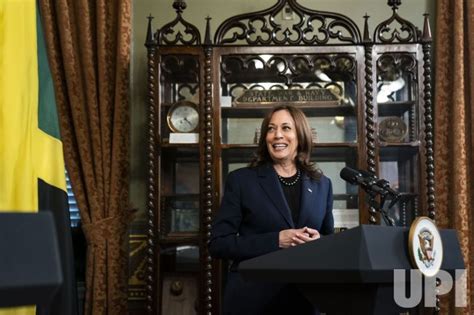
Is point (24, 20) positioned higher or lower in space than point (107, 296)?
higher

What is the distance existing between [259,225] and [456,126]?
1.48m

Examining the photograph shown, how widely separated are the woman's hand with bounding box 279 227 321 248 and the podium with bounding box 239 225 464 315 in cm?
41

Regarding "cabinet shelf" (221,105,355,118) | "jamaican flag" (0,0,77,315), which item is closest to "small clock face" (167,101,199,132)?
"cabinet shelf" (221,105,355,118)

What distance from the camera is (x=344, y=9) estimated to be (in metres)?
3.14

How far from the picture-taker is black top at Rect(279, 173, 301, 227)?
1.85 meters

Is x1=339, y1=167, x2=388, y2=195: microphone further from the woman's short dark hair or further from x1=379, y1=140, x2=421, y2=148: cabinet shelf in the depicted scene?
x1=379, y1=140, x2=421, y2=148: cabinet shelf

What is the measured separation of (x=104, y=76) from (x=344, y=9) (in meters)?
1.34

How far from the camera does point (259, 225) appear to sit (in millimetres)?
1824

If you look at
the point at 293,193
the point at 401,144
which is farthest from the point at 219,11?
the point at 293,193

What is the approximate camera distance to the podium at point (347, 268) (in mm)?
1050

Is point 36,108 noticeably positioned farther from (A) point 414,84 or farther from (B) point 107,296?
(A) point 414,84

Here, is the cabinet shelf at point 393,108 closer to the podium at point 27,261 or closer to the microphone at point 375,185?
the microphone at point 375,185

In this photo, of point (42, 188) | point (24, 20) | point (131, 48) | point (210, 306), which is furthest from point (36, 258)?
point (131, 48)

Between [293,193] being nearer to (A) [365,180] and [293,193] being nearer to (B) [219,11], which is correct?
(A) [365,180]
